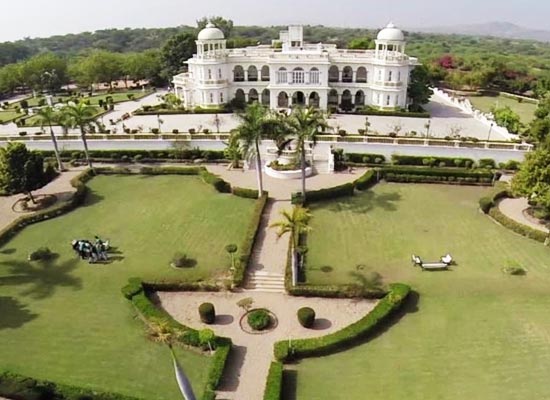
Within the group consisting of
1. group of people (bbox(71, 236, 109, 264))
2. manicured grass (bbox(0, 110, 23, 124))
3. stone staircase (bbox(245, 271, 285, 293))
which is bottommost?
stone staircase (bbox(245, 271, 285, 293))

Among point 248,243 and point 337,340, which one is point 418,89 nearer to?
point 248,243

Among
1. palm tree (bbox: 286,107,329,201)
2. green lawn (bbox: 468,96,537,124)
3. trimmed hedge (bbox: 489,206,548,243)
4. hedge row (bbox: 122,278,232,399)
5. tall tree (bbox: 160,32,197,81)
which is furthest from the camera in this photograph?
tall tree (bbox: 160,32,197,81)

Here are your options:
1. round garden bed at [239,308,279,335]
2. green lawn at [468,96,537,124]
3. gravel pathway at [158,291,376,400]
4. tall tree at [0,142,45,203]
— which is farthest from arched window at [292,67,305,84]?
round garden bed at [239,308,279,335]

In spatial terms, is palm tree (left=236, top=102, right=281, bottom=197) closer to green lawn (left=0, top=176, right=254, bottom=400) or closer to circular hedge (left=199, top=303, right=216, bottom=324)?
green lawn (left=0, top=176, right=254, bottom=400)

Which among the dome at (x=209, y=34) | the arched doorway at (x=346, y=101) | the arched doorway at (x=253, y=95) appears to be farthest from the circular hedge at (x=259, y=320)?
the dome at (x=209, y=34)

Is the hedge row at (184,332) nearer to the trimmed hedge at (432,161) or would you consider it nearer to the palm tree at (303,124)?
the palm tree at (303,124)

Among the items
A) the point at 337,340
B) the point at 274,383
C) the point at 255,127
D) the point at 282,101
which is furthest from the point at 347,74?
the point at 274,383

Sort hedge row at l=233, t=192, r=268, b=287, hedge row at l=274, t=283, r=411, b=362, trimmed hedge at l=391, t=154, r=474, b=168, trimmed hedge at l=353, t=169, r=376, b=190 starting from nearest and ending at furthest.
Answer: hedge row at l=274, t=283, r=411, b=362
hedge row at l=233, t=192, r=268, b=287
trimmed hedge at l=353, t=169, r=376, b=190
trimmed hedge at l=391, t=154, r=474, b=168

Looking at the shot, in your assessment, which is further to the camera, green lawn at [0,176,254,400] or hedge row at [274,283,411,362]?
hedge row at [274,283,411,362]
